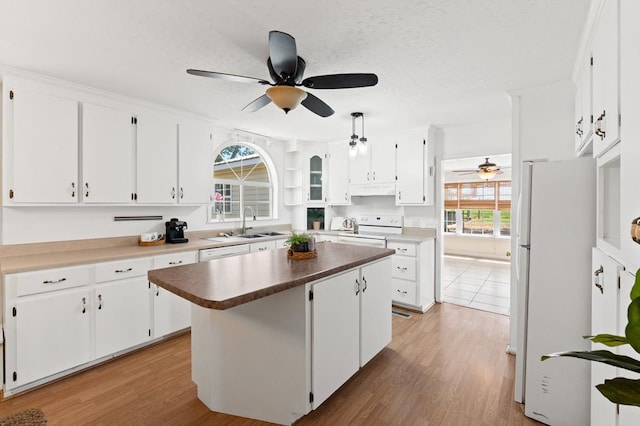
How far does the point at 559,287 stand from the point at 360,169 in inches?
124

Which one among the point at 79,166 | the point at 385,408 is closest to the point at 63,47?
the point at 79,166

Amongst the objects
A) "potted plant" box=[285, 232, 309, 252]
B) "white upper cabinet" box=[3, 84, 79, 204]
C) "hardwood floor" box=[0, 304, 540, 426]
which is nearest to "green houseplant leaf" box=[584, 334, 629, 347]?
"hardwood floor" box=[0, 304, 540, 426]

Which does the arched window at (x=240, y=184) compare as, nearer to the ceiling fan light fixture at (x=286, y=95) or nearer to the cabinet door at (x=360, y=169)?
the cabinet door at (x=360, y=169)

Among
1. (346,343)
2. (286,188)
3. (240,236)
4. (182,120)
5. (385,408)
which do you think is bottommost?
(385,408)

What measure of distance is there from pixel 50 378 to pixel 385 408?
2.58 m

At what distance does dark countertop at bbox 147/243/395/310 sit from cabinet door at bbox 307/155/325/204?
2519mm

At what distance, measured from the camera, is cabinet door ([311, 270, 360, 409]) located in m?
1.85

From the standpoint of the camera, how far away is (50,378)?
90.0 inches

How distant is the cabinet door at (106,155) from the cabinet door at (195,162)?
Result: 52 centimetres

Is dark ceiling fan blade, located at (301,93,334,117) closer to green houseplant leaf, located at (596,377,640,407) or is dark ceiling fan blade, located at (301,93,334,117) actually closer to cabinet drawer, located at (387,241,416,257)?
green houseplant leaf, located at (596,377,640,407)

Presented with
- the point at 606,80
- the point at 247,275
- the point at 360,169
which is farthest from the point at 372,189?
the point at 606,80

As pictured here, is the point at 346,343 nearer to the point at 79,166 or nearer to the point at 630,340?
the point at 630,340

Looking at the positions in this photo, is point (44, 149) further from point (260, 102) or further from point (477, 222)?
point (477, 222)

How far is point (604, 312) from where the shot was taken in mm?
1342
